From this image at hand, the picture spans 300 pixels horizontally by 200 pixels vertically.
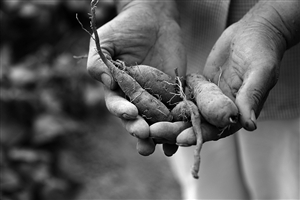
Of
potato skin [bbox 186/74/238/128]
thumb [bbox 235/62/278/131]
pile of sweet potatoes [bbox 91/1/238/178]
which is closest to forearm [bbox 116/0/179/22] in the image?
pile of sweet potatoes [bbox 91/1/238/178]

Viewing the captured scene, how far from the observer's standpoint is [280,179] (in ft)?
6.63

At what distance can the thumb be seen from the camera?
1239mm

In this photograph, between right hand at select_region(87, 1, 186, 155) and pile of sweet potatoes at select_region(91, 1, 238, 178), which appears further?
right hand at select_region(87, 1, 186, 155)

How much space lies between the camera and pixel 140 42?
5.57 ft

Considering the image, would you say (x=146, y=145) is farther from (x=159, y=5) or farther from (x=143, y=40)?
(x=159, y=5)

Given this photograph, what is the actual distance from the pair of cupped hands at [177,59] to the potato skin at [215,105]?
0.12 ft

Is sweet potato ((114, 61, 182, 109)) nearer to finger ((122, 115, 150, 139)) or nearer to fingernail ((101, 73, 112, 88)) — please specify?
fingernail ((101, 73, 112, 88))

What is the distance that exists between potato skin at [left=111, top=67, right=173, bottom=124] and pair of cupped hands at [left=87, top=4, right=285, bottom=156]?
0.12 feet

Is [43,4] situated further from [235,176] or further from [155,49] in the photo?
[235,176]

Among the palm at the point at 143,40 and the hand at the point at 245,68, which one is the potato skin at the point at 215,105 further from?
the palm at the point at 143,40

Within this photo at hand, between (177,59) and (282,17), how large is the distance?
50 cm

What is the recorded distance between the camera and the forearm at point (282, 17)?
5.05 feet

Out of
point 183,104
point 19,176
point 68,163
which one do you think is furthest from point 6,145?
point 183,104

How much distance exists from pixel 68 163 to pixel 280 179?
1.78 m
